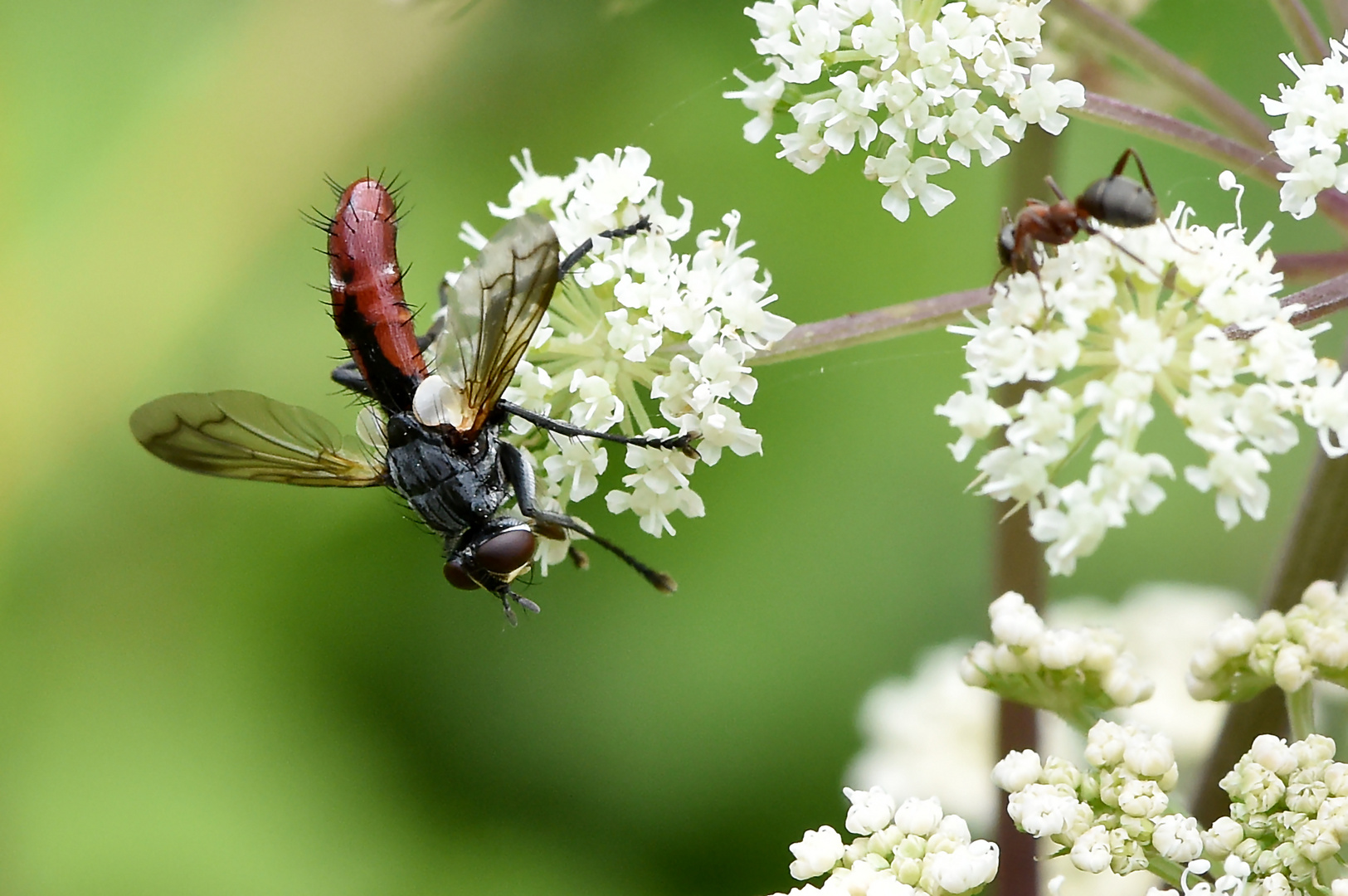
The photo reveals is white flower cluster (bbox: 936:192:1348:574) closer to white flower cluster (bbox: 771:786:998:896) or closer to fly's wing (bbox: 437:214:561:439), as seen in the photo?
white flower cluster (bbox: 771:786:998:896)

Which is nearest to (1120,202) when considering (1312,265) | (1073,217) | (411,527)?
(1073,217)

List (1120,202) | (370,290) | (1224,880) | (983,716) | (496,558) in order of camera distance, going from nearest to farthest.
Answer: (1224,880)
(1120,202)
(496,558)
(370,290)
(983,716)

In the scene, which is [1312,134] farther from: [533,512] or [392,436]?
[392,436]

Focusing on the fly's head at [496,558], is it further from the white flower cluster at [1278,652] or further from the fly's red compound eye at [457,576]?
the white flower cluster at [1278,652]

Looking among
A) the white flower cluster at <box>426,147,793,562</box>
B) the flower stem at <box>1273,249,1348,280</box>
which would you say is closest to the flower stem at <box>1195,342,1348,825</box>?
the flower stem at <box>1273,249,1348,280</box>

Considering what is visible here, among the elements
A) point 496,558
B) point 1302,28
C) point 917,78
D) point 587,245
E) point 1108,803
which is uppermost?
point 1302,28

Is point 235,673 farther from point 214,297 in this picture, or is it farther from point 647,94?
point 647,94

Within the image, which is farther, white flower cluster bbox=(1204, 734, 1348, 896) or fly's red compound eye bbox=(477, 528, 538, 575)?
fly's red compound eye bbox=(477, 528, 538, 575)

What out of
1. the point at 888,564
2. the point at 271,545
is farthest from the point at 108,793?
the point at 888,564
